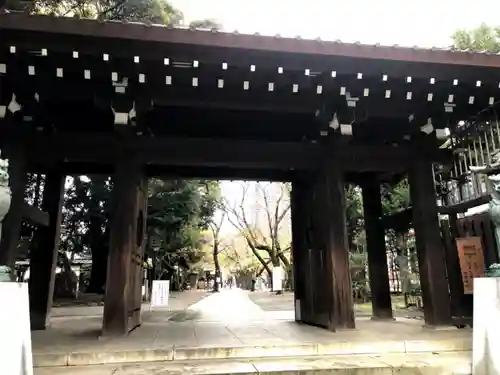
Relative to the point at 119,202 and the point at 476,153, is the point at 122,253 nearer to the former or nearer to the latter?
the point at 119,202

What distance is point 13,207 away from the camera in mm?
5527

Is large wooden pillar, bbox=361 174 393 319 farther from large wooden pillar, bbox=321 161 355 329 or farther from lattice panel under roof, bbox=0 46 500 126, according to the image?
lattice panel under roof, bbox=0 46 500 126

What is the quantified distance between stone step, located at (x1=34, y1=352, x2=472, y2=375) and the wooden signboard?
2.55 metres

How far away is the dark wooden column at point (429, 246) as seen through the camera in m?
6.07

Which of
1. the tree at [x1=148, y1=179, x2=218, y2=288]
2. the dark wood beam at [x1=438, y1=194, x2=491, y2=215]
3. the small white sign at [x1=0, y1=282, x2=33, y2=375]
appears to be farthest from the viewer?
the tree at [x1=148, y1=179, x2=218, y2=288]

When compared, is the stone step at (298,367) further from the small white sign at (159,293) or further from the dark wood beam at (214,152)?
the small white sign at (159,293)

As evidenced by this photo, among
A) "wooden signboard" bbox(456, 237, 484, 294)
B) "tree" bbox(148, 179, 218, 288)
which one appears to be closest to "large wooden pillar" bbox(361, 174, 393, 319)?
"wooden signboard" bbox(456, 237, 484, 294)

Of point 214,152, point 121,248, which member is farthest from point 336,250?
point 121,248

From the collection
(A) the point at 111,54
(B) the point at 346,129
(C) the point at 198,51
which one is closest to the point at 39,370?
(A) the point at 111,54

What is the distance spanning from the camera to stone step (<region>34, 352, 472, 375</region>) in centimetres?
396

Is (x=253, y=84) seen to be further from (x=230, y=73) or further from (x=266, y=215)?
(x=266, y=215)

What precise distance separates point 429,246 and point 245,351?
3.45 metres

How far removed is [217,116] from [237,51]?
5.66 feet

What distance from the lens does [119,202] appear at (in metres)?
5.64
